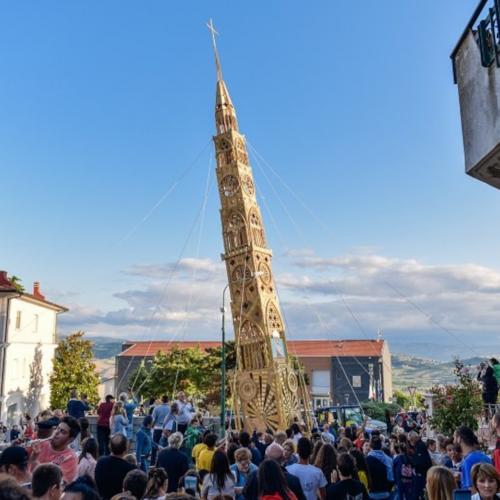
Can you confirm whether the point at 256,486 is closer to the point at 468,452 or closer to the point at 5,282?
the point at 468,452

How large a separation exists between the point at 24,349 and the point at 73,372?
13.2ft

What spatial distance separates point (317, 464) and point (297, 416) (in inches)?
448

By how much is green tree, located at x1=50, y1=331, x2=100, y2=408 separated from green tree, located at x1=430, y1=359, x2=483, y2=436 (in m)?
29.3

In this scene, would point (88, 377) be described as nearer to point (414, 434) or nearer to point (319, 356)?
point (414, 434)

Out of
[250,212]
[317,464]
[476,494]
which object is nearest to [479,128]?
[476,494]

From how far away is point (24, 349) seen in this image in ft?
116

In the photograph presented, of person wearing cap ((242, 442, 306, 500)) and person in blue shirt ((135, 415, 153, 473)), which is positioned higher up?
person wearing cap ((242, 442, 306, 500))

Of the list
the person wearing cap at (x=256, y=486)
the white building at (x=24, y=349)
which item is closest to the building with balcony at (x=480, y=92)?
the person wearing cap at (x=256, y=486)

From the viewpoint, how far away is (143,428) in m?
11.6

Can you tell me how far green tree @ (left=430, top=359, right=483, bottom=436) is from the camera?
12102 mm

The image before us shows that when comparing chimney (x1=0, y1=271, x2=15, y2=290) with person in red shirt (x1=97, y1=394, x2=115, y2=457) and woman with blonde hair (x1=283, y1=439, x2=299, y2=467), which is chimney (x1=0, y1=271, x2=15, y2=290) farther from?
woman with blonde hair (x1=283, y1=439, x2=299, y2=467)

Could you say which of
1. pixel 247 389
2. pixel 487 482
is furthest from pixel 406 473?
pixel 247 389

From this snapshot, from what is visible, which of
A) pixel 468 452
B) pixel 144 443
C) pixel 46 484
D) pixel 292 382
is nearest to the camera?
pixel 46 484

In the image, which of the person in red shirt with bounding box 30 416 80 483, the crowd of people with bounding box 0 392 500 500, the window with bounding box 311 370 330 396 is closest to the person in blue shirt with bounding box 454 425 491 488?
the crowd of people with bounding box 0 392 500 500
